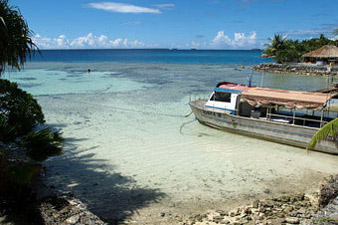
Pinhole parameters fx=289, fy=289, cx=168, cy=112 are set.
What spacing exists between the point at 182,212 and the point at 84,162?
5.16 meters

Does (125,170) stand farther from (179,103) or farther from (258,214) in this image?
(179,103)

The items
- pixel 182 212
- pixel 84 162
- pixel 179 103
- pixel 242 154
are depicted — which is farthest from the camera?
pixel 179 103

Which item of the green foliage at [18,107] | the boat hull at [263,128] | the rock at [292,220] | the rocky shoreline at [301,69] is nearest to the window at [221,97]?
the boat hull at [263,128]

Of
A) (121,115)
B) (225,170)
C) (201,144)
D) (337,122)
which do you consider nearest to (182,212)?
(225,170)

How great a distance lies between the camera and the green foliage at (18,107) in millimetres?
6657

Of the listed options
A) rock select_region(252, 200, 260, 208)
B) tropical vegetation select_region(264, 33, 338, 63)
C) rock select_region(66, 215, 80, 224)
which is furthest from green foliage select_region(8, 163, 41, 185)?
tropical vegetation select_region(264, 33, 338, 63)

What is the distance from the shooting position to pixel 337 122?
24.2 ft

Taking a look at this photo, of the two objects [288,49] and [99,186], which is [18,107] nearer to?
[99,186]

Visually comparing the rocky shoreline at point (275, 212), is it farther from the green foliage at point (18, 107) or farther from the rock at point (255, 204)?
the green foliage at point (18, 107)

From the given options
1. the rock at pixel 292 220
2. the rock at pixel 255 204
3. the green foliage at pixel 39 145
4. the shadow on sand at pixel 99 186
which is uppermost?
the green foliage at pixel 39 145

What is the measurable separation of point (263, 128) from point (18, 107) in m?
10.9

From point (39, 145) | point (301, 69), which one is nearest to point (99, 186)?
point (39, 145)

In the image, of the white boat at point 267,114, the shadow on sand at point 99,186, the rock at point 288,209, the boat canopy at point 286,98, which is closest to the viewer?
the rock at point 288,209

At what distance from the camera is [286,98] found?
13461mm
